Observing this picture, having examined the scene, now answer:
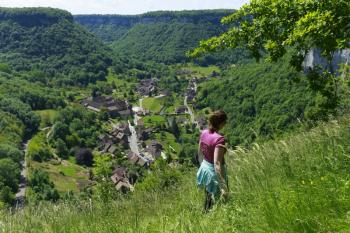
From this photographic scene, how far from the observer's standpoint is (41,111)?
108688 mm

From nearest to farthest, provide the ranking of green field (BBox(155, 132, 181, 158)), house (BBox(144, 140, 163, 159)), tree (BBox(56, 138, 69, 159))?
1. house (BBox(144, 140, 163, 159))
2. tree (BBox(56, 138, 69, 159))
3. green field (BBox(155, 132, 181, 158))

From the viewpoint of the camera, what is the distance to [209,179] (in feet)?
18.6

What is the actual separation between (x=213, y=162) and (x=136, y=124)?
103 metres

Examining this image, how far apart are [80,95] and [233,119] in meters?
59.3

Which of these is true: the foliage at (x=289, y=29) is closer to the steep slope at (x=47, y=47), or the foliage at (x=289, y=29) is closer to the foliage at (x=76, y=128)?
the foliage at (x=76, y=128)

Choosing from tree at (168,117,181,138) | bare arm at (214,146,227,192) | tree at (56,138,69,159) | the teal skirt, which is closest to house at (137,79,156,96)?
tree at (168,117,181,138)

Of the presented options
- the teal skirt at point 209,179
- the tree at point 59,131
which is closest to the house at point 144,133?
the tree at point 59,131

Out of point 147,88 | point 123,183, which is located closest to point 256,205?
point 123,183

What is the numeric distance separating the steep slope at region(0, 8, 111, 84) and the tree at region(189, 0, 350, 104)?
14939 cm

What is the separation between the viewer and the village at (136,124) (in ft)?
268

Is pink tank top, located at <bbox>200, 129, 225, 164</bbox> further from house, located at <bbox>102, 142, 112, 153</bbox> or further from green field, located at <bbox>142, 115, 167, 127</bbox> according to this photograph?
green field, located at <bbox>142, 115, 167, 127</bbox>

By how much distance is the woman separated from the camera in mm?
5461

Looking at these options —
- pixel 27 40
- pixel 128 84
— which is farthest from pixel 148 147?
pixel 27 40

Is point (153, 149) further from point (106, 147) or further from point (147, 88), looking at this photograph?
point (147, 88)
